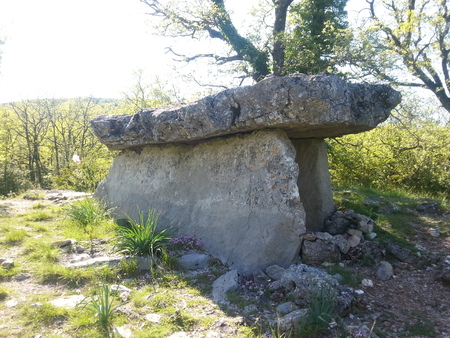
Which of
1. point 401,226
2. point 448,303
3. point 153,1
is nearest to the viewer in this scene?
point 448,303

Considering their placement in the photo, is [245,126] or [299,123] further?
[245,126]

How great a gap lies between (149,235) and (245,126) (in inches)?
82.3

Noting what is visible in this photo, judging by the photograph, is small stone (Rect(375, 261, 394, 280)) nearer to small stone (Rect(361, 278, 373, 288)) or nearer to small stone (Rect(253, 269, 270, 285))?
small stone (Rect(361, 278, 373, 288))

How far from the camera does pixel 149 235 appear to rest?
5258 mm

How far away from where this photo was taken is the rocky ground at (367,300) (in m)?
3.49

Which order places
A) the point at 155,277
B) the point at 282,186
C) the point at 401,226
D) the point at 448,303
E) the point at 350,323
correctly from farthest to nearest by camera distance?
the point at 401,226
the point at 282,186
the point at 155,277
the point at 448,303
the point at 350,323

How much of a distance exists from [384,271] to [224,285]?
2.16m

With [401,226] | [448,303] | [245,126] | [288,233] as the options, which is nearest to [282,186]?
[288,233]

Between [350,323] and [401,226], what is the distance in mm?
3918

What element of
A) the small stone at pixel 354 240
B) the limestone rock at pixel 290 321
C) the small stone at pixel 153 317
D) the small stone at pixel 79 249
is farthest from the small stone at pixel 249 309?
the small stone at pixel 79 249

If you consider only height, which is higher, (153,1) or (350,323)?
(153,1)

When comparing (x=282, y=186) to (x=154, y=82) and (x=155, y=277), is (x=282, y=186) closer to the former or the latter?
(x=155, y=277)

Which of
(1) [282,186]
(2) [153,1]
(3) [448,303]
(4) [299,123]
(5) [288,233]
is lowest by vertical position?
(3) [448,303]

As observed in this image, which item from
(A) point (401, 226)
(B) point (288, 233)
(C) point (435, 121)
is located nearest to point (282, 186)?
(B) point (288, 233)
